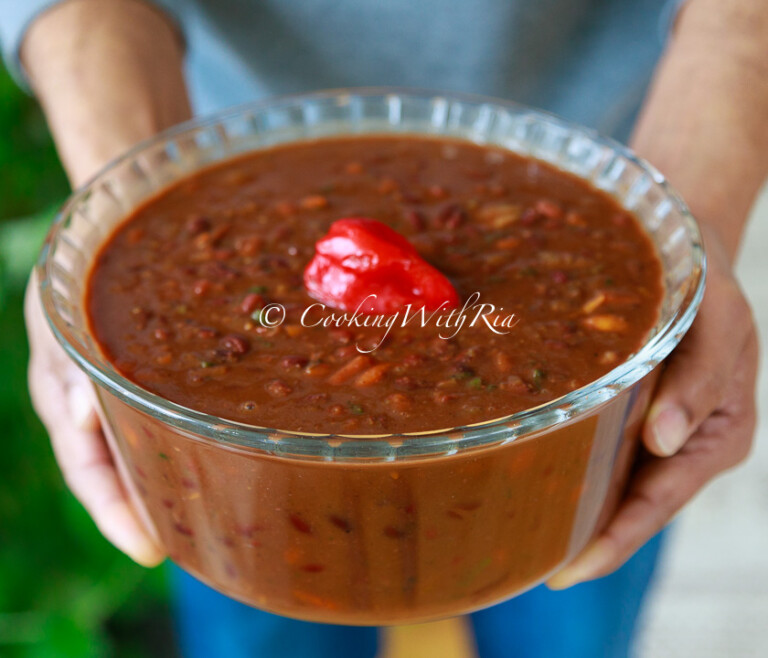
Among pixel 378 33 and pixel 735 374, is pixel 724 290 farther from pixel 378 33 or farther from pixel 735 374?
pixel 378 33

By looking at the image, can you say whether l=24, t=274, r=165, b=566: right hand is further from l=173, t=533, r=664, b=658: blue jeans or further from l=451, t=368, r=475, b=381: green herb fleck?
l=173, t=533, r=664, b=658: blue jeans

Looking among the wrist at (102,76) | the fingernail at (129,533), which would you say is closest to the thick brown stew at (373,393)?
the fingernail at (129,533)

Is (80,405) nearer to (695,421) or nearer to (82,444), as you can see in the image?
(82,444)

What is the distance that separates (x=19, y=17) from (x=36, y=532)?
174cm

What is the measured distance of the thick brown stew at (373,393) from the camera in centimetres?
119

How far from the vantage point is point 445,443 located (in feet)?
3.60

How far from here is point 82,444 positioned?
1616mm

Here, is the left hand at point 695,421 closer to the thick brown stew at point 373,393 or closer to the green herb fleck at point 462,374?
the thick brown stew at point 373,393

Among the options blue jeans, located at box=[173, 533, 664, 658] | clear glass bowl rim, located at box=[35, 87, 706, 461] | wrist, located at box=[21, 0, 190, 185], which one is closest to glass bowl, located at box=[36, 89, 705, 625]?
clear glass bowl rim, located at box=[35, 87, 706, 461]

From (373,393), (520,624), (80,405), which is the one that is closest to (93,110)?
(80,405)

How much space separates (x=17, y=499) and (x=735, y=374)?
245 centimetres

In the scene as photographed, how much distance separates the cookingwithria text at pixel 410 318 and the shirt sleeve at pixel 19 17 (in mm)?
1183

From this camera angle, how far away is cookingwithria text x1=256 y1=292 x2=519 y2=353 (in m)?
1.34

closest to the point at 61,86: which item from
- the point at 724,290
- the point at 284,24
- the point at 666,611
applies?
the point at 284,24
